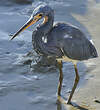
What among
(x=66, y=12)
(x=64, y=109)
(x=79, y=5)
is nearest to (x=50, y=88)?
(x=64, y=109)

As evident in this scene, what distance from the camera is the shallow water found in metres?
4.80

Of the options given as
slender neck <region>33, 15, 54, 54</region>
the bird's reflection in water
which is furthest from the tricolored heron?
the bird's reflection in water

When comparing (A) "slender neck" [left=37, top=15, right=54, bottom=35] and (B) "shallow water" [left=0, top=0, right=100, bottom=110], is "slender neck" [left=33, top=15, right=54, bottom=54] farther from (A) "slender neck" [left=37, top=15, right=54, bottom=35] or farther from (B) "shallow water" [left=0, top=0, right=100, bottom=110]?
(B) "shallow water" [left=0, top=0, right=100, bottom=110]

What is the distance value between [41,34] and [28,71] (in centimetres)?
129

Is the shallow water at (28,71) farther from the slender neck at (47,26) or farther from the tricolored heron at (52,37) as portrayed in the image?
the slender neck at (47,26)

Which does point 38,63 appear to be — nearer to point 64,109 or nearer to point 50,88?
point 50,88

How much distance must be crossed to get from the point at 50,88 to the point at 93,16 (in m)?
3.45

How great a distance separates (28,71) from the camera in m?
5.55

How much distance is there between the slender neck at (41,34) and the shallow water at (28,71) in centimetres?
83

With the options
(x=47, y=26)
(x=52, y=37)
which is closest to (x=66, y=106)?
(x=52, y=37)

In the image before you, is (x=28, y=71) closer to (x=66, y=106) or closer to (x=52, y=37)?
(x=66, y=106)

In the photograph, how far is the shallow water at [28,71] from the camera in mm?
4805

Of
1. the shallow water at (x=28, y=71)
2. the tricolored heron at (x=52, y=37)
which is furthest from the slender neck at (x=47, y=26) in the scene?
the shallow water at (x=28, y=71)

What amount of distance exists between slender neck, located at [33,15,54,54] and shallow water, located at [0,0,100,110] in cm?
83
